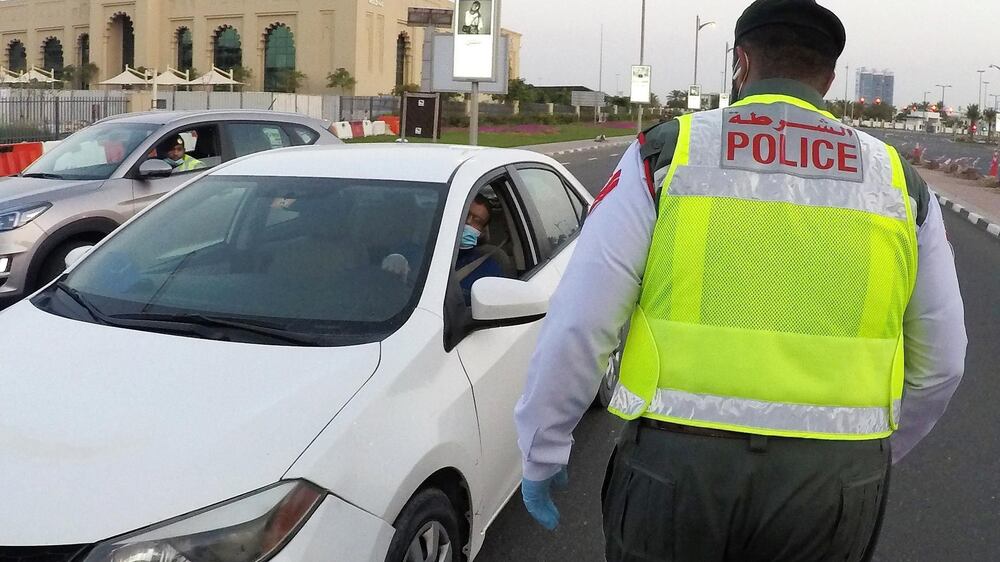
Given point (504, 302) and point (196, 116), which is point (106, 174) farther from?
point (504, 302)

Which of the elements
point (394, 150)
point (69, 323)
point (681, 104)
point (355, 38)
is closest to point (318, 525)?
point (69, 323)

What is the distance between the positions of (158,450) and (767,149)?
61.6 inches

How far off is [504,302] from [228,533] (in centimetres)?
123

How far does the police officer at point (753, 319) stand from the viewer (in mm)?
1743

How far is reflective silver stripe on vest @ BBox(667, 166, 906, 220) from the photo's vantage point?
179cm

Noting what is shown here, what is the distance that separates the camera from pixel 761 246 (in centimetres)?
176

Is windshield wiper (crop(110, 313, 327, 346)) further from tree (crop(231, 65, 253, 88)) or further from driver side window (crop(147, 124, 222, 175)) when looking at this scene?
tree (crop(231, 65, 253, 88))

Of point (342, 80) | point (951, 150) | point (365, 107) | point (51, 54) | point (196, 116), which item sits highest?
point (51, 54)

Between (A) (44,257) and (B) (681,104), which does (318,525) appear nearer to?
(A) (44,257)

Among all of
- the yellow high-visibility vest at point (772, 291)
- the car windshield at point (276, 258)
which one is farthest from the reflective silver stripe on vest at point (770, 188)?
the car windshield at point (276, 258)

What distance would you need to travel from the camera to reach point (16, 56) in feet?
273

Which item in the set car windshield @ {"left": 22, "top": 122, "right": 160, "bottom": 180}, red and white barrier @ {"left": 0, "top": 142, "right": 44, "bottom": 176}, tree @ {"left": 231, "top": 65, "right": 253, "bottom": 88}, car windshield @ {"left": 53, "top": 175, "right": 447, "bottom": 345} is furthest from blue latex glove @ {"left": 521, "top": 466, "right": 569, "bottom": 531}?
tree @ {"left": 231, "top": 65, "right": 253, "bottom": 88}

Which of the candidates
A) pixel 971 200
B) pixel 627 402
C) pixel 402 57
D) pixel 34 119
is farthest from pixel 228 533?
pixel 402 57

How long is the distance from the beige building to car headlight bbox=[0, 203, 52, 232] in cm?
5889
